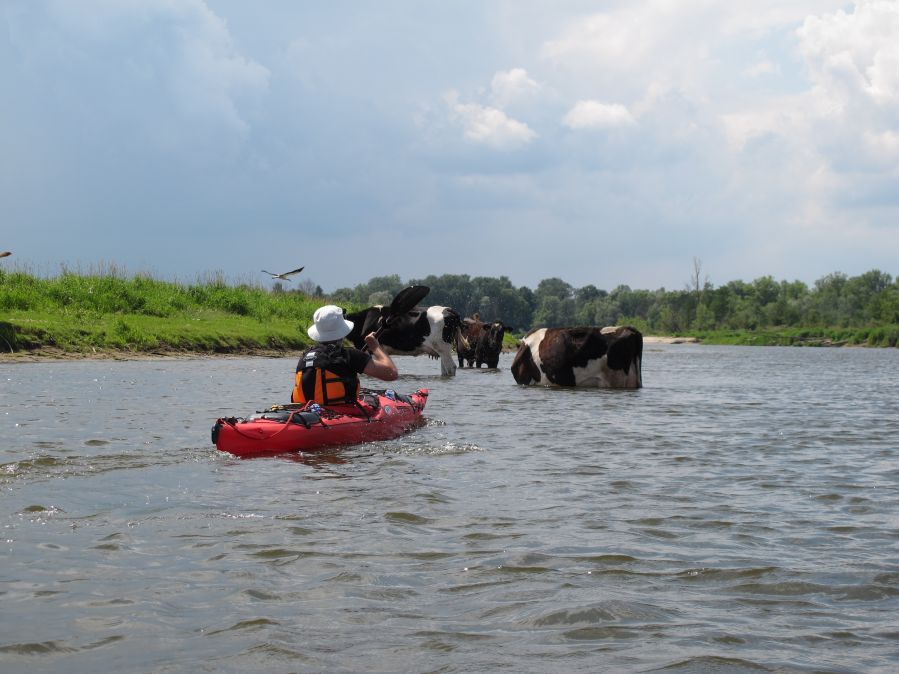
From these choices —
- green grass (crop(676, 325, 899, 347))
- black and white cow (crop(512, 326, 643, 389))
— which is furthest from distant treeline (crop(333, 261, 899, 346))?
black and white cow (crop(512, 326, 643, 389))

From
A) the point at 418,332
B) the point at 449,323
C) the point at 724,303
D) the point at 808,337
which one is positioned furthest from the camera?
the point at 724,303

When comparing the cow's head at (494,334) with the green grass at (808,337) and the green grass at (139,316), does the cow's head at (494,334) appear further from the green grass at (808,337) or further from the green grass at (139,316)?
the green grass at (808,337)

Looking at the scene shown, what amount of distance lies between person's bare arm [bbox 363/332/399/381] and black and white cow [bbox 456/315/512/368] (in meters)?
16.7

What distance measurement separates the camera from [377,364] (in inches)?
391

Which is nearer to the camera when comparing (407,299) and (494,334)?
(407,299)

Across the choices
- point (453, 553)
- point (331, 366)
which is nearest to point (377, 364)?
point (331, 366)

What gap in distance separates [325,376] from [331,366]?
5.4 inches

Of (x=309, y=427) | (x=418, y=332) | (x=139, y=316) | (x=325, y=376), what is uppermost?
(x=139, y=316)

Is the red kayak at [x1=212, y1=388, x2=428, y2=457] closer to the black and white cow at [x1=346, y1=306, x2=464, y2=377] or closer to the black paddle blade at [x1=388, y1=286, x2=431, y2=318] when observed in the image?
the black paddle blade at [x1=388, y1=286, x2=431, y2=318]

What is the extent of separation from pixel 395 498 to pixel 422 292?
13862mm

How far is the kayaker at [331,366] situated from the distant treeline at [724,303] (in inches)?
1805

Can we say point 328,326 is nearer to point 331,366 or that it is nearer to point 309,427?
point 331,366

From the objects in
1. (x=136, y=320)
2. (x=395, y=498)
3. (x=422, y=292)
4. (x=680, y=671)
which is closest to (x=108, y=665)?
(x=680, y=671)

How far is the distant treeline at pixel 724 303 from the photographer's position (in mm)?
99875
